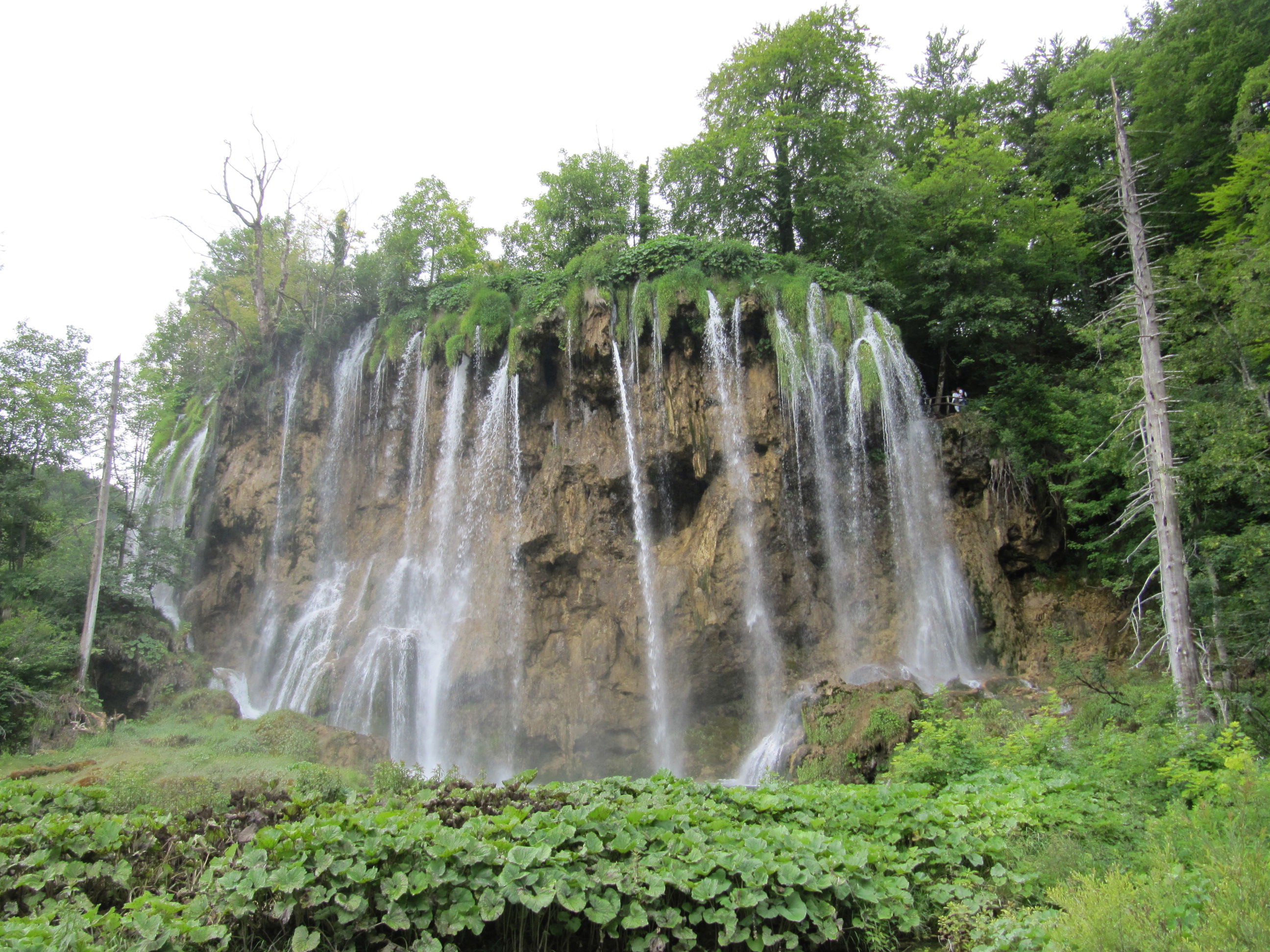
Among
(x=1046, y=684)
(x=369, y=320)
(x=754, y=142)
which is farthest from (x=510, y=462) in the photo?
(x=1046, y=684)

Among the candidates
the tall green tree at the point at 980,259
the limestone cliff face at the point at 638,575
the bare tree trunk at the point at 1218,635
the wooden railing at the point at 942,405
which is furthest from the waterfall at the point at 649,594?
the bare tree trunk at the point at 1218,635

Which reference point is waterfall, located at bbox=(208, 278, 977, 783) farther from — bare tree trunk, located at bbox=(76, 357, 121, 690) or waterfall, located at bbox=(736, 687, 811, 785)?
bare tree trunk, located at bbox=(76, 357, 121, 690)

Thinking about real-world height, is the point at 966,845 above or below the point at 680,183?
below

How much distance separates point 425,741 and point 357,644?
12.5ft

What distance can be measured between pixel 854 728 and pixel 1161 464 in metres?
6.00

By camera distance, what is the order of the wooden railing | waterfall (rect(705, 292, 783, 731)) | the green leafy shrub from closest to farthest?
the green leafy shrub
waterfall (rect(705, 292, 783, 731))
the wooden railing

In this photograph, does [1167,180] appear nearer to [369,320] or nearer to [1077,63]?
[1077,63]

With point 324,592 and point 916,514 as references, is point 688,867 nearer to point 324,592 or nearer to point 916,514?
point 916,514

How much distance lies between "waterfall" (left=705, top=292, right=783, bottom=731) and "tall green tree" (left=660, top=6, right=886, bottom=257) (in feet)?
18.9

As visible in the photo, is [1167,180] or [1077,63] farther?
[1077,63]

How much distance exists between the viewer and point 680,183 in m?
22.5

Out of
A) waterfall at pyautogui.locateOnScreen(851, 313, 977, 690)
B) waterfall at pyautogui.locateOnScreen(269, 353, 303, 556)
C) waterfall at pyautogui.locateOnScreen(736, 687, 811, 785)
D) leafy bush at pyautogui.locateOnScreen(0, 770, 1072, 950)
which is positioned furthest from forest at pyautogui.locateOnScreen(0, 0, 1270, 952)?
waterfall at pyautogui.locateOnScreen(736, 687, 811, 785)

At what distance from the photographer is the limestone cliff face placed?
15812 millimetres

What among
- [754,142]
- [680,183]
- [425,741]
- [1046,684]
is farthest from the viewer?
[680,183]
